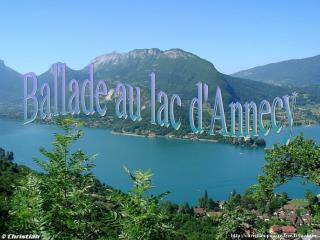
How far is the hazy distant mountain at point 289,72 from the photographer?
504 ft

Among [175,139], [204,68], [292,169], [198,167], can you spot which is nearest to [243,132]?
[175,139]

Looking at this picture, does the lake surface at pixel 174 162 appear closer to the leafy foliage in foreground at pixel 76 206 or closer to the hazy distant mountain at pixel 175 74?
the leafy foliage in foreground at pixel 76 206

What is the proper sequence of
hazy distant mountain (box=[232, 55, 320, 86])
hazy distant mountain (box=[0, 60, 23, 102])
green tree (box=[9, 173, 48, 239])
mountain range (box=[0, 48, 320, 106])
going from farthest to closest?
hazy distant mountain (box=[232, 55, 320, 86]) → hazy distant mountain (box=[0, 60, 23, 102]) → mountain range (box=[0, 48, 320, 106]) → green tree (box=[9, 173, 48, 239])

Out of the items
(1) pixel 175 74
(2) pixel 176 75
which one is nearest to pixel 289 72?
(1) pixel 175 74

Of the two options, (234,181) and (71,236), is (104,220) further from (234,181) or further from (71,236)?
(234,181)

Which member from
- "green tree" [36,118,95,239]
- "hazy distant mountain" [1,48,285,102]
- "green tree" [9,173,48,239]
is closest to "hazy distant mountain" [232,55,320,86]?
"hazy distant mountain" [1,48,285,102]

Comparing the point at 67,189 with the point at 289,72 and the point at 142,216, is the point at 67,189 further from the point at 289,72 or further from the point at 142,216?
the point at 289,72

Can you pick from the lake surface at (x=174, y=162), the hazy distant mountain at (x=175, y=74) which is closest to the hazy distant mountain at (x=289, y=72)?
the hazy distant mountain at (x=175, y=74)

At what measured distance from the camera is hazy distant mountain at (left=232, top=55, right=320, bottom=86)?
504 ft

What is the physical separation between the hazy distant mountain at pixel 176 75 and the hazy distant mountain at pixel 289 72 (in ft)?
166

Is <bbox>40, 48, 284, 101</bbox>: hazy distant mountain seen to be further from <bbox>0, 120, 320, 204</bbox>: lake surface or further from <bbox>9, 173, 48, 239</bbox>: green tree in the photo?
<bbox>9, 173, 48, 239</bbox>: green tree

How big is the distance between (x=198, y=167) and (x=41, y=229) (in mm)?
30094

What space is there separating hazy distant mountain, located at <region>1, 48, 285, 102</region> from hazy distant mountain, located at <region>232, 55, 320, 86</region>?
50.5 m

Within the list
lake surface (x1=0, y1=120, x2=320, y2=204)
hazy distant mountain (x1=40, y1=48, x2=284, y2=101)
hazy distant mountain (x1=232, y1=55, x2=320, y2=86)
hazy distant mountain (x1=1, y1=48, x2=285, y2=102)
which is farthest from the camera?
hazy distant mountain (x1=232, y1=55, x2=320, y2=86)
